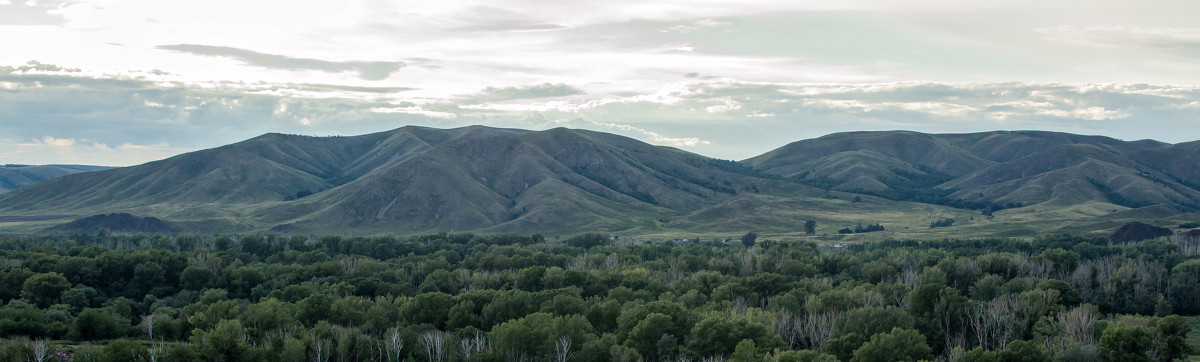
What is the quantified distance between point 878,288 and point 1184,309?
54.2m

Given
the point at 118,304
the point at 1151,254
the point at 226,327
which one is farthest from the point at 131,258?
the point at 1151,254

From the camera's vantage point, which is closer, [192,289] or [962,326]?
[962,326]

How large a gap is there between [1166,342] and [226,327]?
7955 centimetres

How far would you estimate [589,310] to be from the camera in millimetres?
86562

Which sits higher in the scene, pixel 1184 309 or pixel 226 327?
pixel 226 327

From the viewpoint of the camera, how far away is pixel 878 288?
103125 millimetres

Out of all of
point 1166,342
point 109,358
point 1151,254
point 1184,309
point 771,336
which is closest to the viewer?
point 109,358

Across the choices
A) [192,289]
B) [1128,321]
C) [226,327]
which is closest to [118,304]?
[192,289]

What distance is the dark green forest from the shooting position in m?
69.6

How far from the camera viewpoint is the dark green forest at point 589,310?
6956cm

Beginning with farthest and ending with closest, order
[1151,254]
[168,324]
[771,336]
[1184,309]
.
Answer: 1. [1151,254]
2. [1184,309]
3. [168,324]
4. [771,336]

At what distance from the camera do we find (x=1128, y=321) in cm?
7688

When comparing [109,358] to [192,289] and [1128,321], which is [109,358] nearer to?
[192,289]

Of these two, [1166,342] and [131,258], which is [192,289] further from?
[1166,342]
